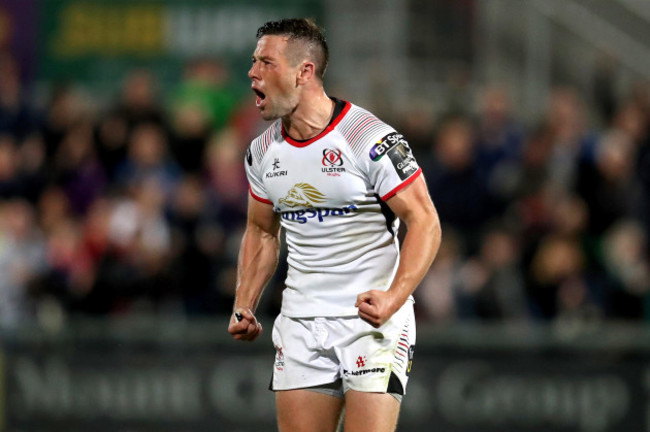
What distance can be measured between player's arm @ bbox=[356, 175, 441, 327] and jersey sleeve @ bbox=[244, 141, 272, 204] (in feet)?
2.41

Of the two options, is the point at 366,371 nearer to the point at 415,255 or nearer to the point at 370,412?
the point at 370,412

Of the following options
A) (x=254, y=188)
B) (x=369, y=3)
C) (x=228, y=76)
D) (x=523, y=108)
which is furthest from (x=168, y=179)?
(x=254, y=188)

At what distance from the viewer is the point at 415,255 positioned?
5.45 metres

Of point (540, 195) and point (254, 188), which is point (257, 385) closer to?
point (540, 195)

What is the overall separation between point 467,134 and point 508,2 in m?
3.00

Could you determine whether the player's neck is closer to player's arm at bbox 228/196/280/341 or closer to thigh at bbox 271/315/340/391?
player's arm at bbox 228/196/280/341

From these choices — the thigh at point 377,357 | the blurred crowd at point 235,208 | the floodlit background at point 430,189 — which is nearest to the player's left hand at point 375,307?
the thigh at point 377,357

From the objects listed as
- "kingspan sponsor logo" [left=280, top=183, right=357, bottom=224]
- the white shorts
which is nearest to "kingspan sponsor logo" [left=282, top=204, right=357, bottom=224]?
"kingspan sponsor logo" [left=280, top=183, right=357, bottom=224]

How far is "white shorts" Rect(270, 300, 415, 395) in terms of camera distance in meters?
5.64

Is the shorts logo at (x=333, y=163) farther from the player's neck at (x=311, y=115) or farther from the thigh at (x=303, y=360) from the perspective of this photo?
the thigh at (x=303, y=360)

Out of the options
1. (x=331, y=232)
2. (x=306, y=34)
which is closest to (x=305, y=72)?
(x=306, y=34)

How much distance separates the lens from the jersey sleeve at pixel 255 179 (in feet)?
19.6

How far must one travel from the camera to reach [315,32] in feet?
18.8

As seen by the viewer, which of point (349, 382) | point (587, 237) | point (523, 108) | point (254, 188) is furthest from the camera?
point (523, 108)
